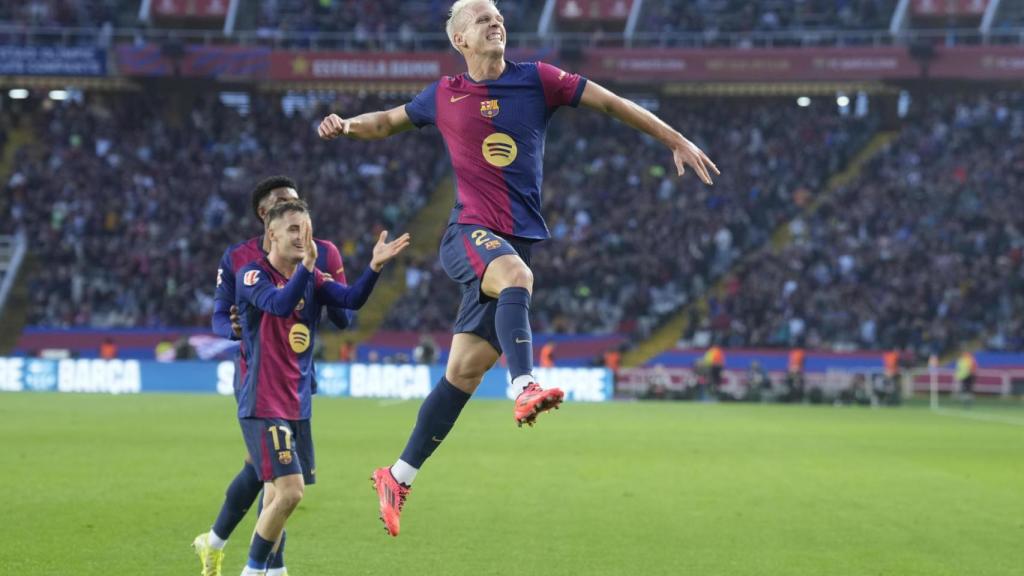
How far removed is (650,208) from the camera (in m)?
40.8

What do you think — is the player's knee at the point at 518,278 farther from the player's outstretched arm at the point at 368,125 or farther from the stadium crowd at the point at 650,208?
the stadium crowd at the point at 650,208

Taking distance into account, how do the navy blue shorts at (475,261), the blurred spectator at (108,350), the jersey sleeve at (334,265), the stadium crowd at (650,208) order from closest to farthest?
the navy blue shorts at (475,261), the jersey sleeve at (334,265), the blurred spectator at (108,350), the stadium crowd at (650,208)

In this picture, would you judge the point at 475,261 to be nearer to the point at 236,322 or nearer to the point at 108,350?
the point at 236,322

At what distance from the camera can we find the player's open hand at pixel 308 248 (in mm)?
7363

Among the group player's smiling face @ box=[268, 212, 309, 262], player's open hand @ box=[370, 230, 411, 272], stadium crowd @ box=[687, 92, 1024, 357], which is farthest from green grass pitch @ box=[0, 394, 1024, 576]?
stadium crowd @ box=[687, 92, 1024, 357]

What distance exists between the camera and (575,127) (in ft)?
146

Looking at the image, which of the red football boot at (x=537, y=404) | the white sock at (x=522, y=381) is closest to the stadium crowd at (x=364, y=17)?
the white sock at (x=522, y=381)

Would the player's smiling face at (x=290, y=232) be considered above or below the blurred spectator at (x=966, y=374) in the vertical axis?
above

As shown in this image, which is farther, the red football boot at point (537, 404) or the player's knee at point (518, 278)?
the player's knee at point (518, 278)

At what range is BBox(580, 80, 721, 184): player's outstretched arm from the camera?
6.49m

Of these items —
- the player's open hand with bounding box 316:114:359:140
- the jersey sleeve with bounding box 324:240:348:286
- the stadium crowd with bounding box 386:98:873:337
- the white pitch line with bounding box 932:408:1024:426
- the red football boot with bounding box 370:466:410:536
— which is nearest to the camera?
the red football boot with bounding box 370:466:410:536

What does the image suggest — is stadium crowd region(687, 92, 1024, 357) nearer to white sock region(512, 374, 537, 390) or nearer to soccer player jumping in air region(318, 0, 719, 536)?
soccer player jumping in air region(318, 0, 719, 536)

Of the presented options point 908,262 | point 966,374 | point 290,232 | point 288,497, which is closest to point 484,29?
point 290,232

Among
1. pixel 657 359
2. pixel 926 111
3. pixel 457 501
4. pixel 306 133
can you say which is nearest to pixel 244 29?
pixel 306 133
